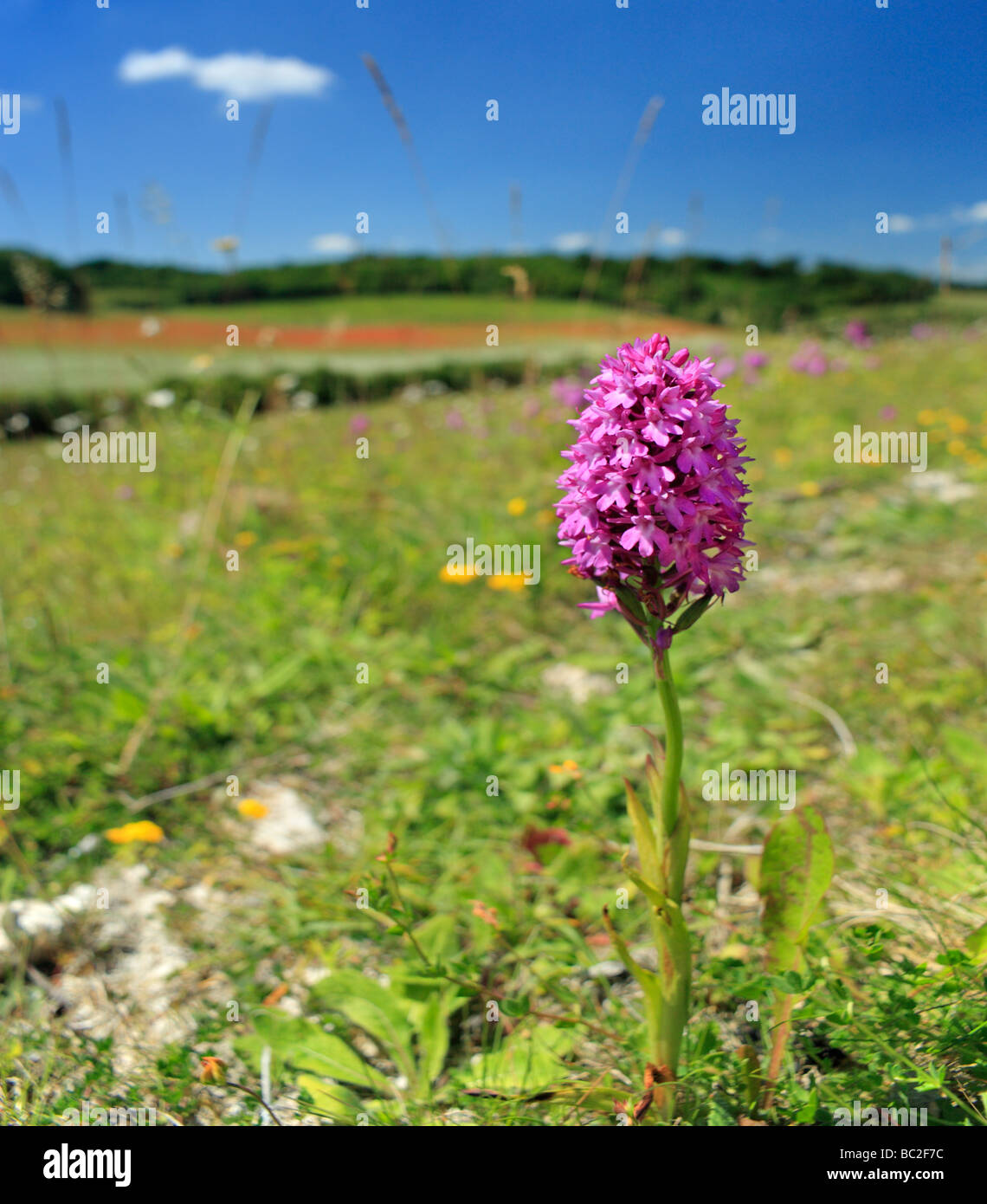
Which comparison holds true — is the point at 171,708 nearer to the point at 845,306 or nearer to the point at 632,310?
the point at 632,310

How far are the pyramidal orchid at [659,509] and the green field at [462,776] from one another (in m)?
0.35

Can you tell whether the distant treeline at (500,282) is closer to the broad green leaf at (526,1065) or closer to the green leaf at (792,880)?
the green leaf at (792,880)

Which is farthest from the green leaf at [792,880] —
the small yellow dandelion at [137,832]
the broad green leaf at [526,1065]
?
the small yellow dandelion at [137,832]

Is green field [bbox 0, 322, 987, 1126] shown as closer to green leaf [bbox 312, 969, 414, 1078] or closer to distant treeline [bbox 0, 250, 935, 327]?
green leaf [bbox 312, 969, 414, 1078]

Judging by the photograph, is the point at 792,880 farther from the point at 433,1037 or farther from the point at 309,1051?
the point at 309,1051

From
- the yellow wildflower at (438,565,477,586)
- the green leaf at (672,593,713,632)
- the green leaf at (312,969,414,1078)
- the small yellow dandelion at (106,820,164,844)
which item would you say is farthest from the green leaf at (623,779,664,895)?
the yellow wildflower at (438,565,477,586)

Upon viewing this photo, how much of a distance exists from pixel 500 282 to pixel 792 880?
374cm

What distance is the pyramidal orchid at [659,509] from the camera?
0.96 metres

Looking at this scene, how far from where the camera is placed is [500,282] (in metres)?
4.25

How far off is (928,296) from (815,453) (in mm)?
5671

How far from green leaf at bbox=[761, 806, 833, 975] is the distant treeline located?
7.91ft

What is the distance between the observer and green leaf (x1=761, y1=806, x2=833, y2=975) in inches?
48.1

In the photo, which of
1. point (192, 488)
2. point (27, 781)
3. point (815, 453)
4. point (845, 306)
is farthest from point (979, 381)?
point (27, 781)
